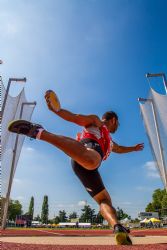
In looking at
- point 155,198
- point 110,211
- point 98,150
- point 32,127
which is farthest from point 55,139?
point 155,198

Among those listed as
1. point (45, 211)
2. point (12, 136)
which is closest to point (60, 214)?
point (45, 211)

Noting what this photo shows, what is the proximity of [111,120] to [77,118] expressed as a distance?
2.55 feet

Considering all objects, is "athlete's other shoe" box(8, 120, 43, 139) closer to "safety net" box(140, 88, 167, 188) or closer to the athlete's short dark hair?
the athlete's short dark hair

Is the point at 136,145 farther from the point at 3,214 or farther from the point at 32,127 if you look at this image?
the point at 3,214

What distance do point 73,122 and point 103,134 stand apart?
0.55 meters

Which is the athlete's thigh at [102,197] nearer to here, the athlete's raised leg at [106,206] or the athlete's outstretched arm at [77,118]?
the athlete's raised leg at [106,206]

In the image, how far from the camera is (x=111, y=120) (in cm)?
471

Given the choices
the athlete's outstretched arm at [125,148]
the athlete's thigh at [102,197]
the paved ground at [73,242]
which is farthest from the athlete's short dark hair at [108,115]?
the paved ground at [73,242]

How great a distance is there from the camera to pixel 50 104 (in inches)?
160

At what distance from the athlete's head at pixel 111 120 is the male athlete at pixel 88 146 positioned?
2 centimetres

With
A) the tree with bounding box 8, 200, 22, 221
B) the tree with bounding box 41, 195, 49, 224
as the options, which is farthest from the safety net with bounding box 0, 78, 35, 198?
the tree with bounding box 41, 195, 49, 224

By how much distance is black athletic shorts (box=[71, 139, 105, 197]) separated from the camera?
4203 millimetres

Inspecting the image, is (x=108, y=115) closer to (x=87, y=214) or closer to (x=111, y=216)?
(x=111, y=216)

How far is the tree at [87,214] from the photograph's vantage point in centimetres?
11788
